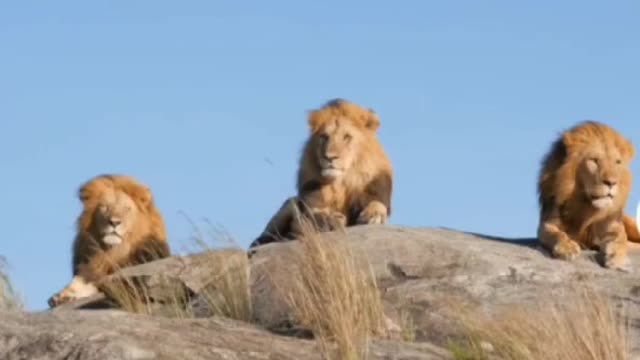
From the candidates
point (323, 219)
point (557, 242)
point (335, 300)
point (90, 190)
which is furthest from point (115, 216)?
point (335, 300)

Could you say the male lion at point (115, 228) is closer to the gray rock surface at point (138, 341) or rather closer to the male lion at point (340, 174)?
the male lion at point (340, 174)

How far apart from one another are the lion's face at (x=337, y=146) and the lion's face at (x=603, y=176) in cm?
187

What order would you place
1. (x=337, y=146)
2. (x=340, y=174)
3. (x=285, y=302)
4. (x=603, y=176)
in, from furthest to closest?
1. (x=337, y=146)
2. (x=340, y=174)
3. (x=603, y=176)
4. (x=285, y=302)

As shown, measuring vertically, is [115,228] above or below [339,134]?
below

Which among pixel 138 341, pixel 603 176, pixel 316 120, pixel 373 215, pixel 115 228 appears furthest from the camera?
pixel 115 228

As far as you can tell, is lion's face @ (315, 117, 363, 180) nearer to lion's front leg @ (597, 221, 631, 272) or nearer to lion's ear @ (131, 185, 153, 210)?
lion's ear @ (131, 185, 153, 210)

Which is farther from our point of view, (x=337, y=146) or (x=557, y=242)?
(x=337, y=146)

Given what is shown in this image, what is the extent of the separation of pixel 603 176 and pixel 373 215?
172cm

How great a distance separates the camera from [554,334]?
29.4 feet

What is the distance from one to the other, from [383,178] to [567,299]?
11.7 feet

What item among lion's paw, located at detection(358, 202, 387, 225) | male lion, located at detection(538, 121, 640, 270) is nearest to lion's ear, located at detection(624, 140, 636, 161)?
male lion, located at detection(538, 121, 640, 270)

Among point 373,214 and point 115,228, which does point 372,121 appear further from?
point 115,228

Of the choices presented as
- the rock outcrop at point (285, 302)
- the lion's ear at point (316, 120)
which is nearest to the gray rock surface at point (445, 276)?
the rock outcrop at point (285, 302)

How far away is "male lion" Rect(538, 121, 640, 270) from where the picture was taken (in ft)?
39.5
